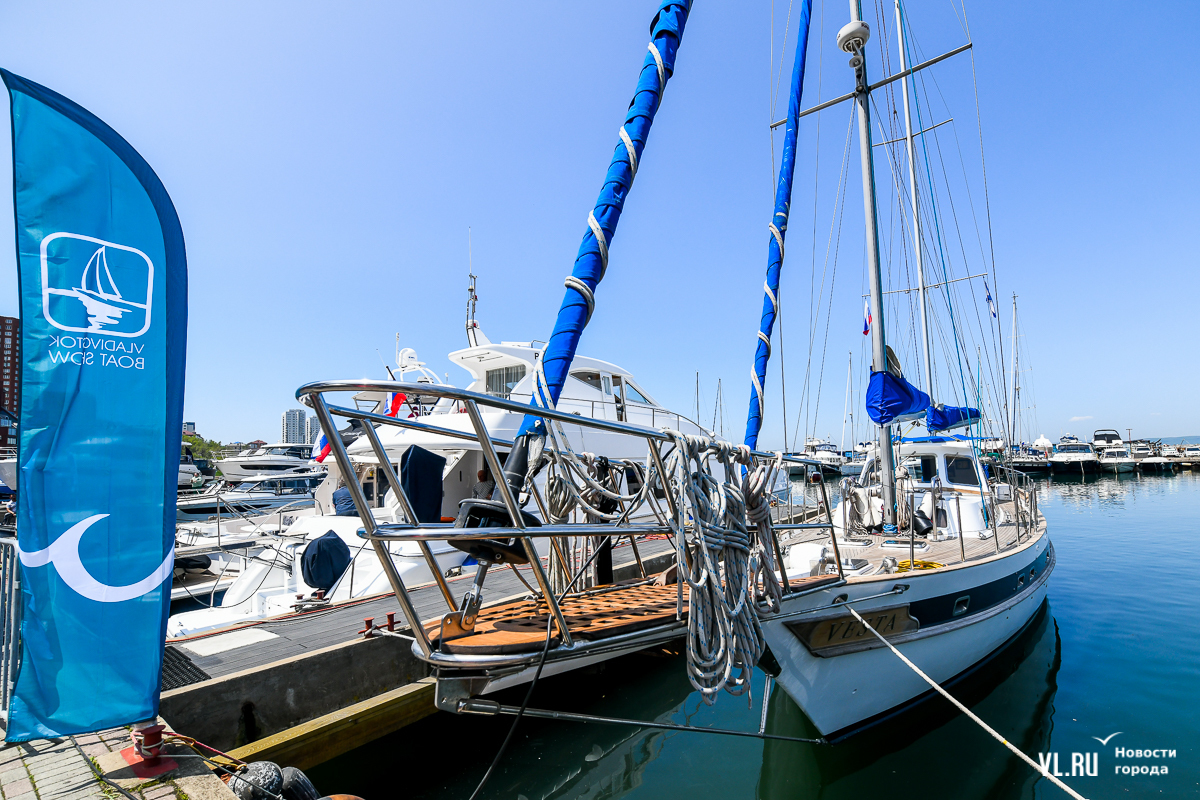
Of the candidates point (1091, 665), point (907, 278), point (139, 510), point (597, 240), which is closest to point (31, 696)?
point (139, 510)

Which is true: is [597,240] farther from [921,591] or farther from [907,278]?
[907,278]

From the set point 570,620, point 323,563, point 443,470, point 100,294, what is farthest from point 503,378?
point 570,620

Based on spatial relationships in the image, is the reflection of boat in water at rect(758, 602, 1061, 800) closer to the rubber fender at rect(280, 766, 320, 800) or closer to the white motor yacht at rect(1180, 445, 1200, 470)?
the rubber fender at rect(280, 766, 320, 800)

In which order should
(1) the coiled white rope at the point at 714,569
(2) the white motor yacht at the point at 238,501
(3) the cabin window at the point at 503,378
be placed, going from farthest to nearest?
(2) the white motor yacht at the point at 238,501 < (3) the cabin window at the point at 503,378 < (1) the coiled white rope at the point at 714,569

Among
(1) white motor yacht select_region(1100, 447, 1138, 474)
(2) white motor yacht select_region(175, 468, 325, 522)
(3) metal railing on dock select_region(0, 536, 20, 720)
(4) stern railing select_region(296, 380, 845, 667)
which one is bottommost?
(1) white motor yacht select_region(1100, 447, 1138, 474)

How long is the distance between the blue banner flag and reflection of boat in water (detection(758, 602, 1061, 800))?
4881 mm

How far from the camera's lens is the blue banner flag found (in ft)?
10.9

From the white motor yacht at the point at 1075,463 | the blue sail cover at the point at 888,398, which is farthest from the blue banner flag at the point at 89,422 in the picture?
the white motor yacht at the point at 1075,463

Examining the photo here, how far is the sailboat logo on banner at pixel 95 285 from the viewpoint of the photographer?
3.41 m

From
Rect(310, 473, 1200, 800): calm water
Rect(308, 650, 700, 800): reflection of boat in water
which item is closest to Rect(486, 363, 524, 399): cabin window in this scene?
Rect(310, 473, 1200, 800): calm water

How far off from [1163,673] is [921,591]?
177 inches

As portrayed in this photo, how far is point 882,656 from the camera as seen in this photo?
515cm

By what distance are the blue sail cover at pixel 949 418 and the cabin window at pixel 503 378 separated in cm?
888

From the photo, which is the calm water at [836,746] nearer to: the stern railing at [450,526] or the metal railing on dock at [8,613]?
the metal railing on dock at [8,613]
